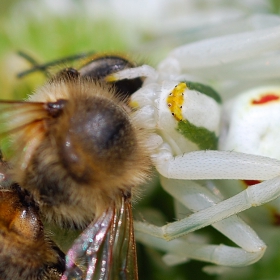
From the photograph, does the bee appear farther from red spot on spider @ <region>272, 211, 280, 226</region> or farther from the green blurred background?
the green blurred background

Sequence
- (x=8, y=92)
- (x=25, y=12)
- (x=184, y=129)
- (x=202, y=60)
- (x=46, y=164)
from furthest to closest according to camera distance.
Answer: (x=25, y=12) < (x=8, y=92) < (x=202, y=60) < (x=184, y=129) < (x=46, y=164)

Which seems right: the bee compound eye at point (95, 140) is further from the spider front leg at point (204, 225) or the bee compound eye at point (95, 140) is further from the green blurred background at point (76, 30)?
the green blurred background at point (76, 30)

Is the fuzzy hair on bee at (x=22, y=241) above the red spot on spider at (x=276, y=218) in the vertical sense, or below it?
below

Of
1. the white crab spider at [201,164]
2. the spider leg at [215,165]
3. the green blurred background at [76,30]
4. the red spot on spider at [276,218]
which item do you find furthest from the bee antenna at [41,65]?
the red spot on spider at [276,218]

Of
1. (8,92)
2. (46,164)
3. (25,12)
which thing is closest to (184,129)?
(46,164)

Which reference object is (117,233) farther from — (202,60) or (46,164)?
(202,60)

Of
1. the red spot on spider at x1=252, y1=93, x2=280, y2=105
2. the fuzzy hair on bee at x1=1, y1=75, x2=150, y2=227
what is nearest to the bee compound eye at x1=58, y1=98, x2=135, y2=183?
the fuzzy hair on bee at x1=1, y1=75, x2=150, y2=227

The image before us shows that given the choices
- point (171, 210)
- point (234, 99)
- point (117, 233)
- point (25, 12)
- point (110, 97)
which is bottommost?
point (117, 233)
